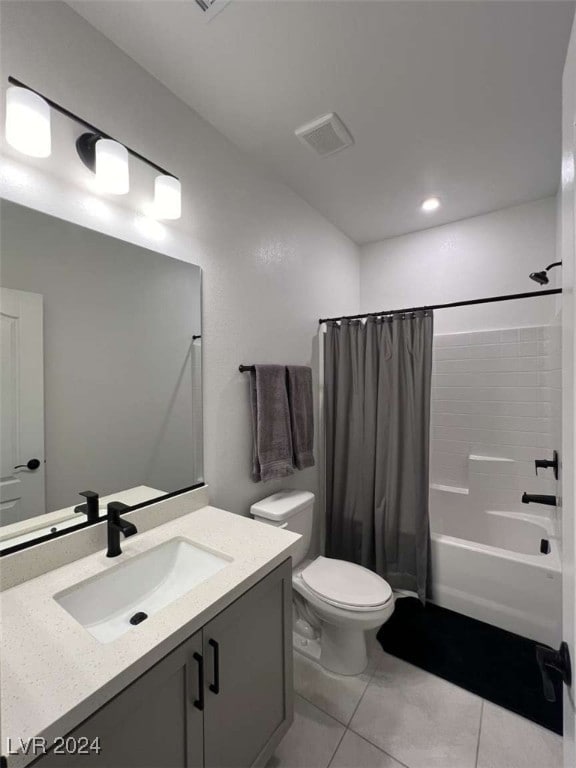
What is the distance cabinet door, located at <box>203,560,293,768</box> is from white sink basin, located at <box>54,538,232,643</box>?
0.18 meters

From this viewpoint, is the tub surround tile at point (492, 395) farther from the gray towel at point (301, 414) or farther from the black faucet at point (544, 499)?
the black faucet at point (544, 499)

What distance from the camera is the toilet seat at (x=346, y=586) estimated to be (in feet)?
4.77

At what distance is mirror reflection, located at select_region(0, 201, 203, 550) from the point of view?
38.1 inches

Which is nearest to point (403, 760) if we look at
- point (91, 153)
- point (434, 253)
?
point (91, 153)

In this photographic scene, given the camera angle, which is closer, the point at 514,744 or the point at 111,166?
the point at 111,166

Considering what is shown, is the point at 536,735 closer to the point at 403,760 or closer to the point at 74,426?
the point at 403,760

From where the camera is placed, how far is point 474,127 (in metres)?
1.57

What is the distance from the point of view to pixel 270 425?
1773 millimetres

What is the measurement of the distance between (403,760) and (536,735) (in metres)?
0.56

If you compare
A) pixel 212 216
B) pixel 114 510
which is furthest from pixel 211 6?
pixel 114 510

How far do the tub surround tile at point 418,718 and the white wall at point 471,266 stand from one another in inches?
86.7

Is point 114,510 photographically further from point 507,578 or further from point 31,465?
point 507,578

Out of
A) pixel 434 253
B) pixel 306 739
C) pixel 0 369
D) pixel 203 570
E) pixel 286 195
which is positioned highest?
pixel 286 195

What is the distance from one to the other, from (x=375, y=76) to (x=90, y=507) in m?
1.95
